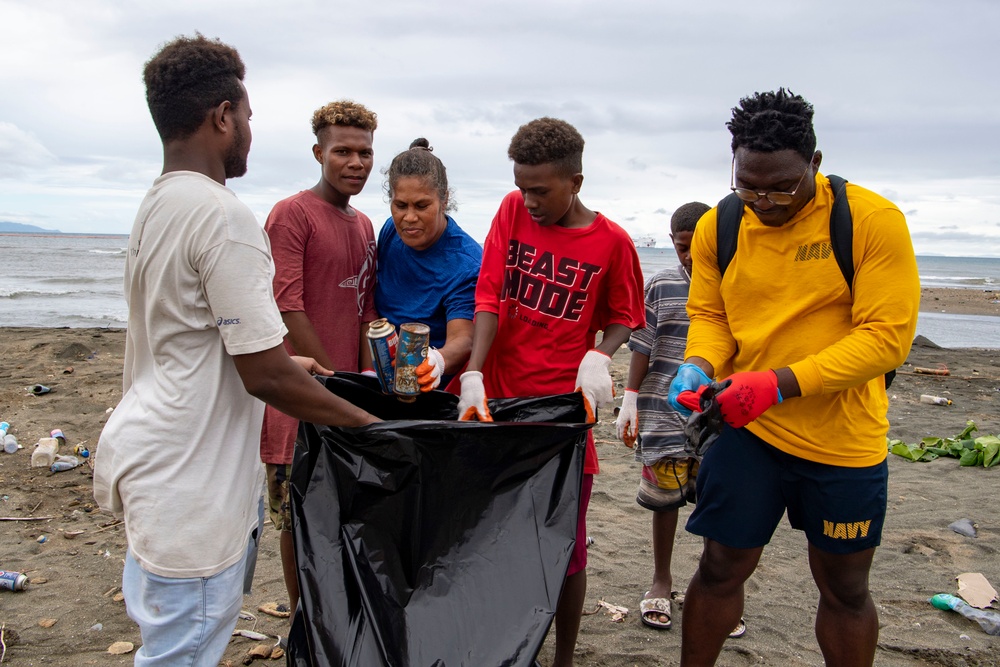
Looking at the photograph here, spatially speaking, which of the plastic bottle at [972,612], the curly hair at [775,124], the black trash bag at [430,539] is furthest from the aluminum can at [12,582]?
the plastic bottle at [972,612]

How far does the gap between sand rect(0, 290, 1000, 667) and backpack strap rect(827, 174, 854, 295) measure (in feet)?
5.43

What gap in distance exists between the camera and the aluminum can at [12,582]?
3215 millimetres

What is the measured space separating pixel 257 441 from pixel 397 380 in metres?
0.49

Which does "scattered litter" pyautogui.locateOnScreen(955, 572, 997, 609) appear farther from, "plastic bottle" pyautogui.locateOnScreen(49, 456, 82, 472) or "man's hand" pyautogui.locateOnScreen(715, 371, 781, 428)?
"plastic bottle" pyautogui.locateOnScreen(49, 456, 82, 472)

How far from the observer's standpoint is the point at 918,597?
10.8 ft

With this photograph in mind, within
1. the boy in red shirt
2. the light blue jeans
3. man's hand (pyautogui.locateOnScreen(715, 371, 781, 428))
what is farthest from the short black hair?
the light blue jeans

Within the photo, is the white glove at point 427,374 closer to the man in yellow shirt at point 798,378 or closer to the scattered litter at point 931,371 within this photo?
the man in yellow shirt at point 798,378

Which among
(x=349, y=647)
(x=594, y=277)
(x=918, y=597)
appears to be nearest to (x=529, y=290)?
(x=594, y=277)

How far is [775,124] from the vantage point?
1.99 m

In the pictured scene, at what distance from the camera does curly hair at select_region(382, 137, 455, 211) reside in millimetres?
2625

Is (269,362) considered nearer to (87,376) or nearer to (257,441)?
(257,441)

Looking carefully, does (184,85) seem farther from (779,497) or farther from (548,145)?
(779,497)

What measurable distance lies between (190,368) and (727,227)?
1597 mm

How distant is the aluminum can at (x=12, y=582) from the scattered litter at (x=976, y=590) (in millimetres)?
4225
